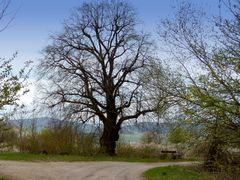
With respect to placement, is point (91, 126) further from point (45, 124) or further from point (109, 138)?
point (45, 124)

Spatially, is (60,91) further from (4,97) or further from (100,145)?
(4,97)

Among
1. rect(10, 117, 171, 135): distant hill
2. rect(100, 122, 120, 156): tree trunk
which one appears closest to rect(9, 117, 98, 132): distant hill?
rect(10, 117, 171, 135): distant hill

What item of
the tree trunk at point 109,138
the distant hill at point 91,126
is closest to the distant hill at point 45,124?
the distant hill at point 91,126

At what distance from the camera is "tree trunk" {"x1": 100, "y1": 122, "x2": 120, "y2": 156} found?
128 ft

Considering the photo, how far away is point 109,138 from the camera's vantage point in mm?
39469

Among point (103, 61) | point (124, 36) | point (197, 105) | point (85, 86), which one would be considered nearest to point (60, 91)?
point (85, 86)

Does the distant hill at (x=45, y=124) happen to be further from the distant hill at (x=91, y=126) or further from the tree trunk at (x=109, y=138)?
the tree trunk at (x=109, y=138)

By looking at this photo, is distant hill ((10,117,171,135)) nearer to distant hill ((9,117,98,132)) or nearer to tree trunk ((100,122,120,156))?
distant hill ((9,117,98,132))

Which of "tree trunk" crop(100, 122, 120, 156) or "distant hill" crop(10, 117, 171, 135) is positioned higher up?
"distant hill" crop(10, 117, 171, 135)

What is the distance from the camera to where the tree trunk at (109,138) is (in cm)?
3897

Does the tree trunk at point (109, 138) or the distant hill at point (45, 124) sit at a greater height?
the distant hill at point (45, 124)

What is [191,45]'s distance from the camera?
9188 millimetres

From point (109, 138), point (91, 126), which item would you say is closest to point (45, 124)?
point (91, 126)

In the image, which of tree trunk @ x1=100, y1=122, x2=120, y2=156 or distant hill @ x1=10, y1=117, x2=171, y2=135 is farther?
tree trunk @ x1=100, y1=122, x2=120, y2=156
